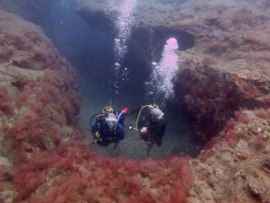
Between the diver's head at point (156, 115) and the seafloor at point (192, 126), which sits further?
the diver's head at point (156, 115)

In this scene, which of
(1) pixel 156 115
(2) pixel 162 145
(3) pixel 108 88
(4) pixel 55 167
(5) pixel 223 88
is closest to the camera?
(4) pixel 55 167

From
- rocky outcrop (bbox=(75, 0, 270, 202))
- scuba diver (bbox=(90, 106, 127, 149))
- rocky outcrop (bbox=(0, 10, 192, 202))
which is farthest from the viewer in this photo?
scuba diver (bbox=(90, 106, 127, 149))

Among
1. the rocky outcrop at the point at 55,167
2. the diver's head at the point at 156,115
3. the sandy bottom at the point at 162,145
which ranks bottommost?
the sandy bottom at the point at 162,145

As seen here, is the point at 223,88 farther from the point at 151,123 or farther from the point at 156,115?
the point at 151,123

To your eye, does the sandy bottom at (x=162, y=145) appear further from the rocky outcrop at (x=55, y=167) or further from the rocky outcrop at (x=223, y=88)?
the rocky outcrop at (x=55, y=167)

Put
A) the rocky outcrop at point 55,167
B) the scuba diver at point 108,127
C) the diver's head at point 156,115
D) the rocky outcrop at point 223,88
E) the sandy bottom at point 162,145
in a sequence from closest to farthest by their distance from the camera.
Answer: the rocky outcrop at point 55,167 → the rocky outcrop at point 223,88 → the scuba diver at point 108,127 → the diver's head at point 156,115 → the sandy bottom at point 162,145

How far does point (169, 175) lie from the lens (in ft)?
14.6

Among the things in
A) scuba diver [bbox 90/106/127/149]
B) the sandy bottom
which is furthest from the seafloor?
the sandy bottom

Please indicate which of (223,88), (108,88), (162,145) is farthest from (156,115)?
(108,88)

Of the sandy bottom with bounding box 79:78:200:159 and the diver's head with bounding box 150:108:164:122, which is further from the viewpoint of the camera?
the sandy bottom with bounding box 79:78:200:159

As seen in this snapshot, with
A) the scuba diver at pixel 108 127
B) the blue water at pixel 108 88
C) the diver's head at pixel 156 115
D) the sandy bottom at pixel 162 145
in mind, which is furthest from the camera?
the blue water at pixel 108 88

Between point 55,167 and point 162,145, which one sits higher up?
point 55,167

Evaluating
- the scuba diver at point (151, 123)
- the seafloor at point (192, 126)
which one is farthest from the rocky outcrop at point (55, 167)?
the scuba diver at point (151, 123)

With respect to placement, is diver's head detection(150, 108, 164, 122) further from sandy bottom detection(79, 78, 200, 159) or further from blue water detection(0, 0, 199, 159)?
blue water detection(0, 0, 199, 159)
